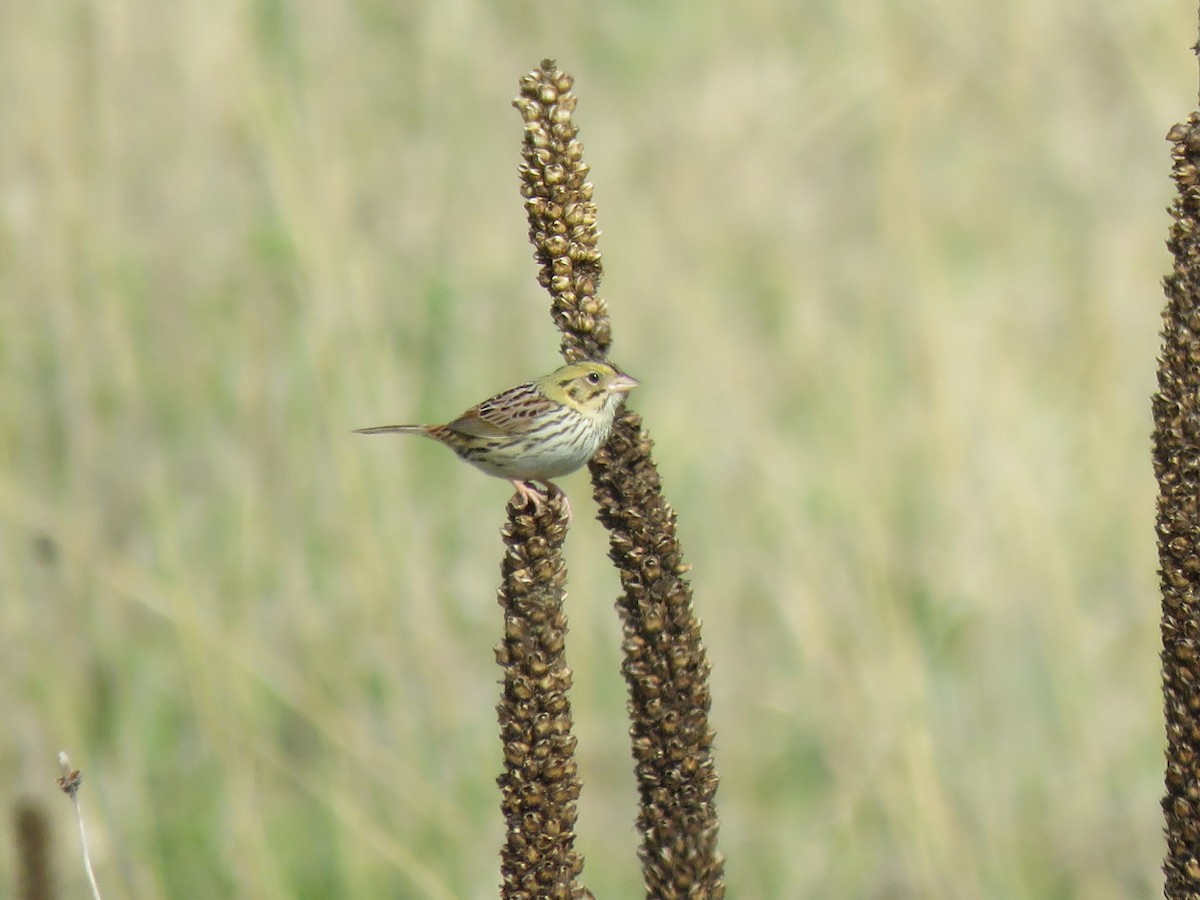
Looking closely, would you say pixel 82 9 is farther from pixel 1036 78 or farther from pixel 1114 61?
pixel 1114 61

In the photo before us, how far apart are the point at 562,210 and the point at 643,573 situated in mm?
663

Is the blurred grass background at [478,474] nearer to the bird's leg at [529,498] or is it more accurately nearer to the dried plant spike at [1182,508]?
the bird's leg at [529,498]

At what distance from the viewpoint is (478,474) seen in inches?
268

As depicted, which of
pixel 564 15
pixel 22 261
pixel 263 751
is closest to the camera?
pixel 263 751

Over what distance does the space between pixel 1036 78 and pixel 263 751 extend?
17.6ft

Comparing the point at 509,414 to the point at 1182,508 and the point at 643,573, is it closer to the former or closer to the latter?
the point at 643,573

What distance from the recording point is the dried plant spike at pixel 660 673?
283 centimetres

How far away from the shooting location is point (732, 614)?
6914 mm

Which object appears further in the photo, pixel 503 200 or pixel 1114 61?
pixel 1114 61

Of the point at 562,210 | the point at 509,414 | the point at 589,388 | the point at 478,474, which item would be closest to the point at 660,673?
the point at 562,210

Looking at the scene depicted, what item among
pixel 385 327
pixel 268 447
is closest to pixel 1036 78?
pixel 385 327

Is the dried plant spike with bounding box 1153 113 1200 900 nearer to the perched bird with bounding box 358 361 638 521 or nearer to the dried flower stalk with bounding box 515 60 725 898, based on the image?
the dried flower stalk with bounding box 515 60 725 898

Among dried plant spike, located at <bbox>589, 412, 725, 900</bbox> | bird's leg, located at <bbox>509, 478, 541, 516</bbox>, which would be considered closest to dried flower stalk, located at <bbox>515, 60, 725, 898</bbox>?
dried plant spike, located at <bbox>589, 412, 725, 900</bbox>

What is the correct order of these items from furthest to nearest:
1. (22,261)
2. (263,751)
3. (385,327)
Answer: (385,327), (22,261), (263,751)
